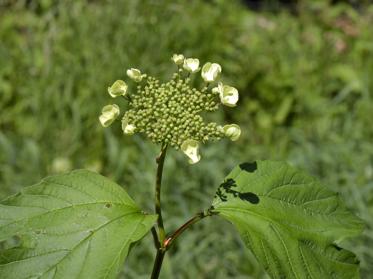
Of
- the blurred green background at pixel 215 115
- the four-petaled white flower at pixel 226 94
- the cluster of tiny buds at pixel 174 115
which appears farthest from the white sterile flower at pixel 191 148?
the blurred green background at pixel 215 115

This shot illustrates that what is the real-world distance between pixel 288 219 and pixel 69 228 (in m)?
0.43

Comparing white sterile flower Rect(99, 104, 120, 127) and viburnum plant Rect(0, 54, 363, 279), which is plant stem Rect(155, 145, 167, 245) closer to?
viburnum plant Rect(0, 54, 363, 279)

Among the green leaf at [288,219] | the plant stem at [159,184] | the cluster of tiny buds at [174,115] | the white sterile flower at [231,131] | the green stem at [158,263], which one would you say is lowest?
the green stem at [158,263]

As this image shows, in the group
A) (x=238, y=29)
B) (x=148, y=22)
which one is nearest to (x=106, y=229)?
(x=148, y=22)

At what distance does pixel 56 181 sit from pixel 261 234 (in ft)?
1.31

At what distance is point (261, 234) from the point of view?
3.53 feet

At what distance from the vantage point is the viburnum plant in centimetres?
102

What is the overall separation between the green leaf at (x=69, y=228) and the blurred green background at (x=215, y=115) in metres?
1.31

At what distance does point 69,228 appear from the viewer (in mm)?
1033

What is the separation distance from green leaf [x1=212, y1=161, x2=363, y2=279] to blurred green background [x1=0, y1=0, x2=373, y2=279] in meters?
1.25

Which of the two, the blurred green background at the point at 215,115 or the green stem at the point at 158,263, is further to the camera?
the blurred green background at the point at 215,115

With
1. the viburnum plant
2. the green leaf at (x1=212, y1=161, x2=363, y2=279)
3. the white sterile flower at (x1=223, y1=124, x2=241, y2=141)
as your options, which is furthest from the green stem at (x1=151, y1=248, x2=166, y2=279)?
the white sterile flower at (x1=223, y1=124, x2=241, y2=141)

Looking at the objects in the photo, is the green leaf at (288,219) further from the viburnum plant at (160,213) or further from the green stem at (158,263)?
the green stem at (158,263)

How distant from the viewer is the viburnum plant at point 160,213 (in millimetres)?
1023
